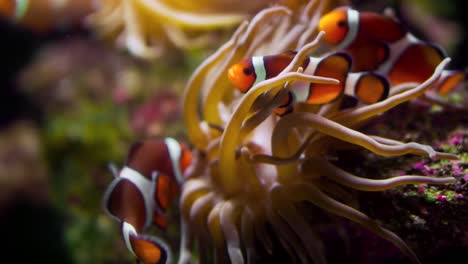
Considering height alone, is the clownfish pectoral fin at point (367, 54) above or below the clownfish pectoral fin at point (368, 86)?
above

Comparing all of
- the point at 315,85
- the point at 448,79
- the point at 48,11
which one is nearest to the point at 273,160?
the point at 315,85

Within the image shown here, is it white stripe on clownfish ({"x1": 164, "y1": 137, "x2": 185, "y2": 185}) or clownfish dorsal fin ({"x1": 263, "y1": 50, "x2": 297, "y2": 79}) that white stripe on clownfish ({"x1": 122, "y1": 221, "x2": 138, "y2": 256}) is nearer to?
white stripe on clownfish ({"x1": 164, "y1": 137, "x2": 185, "y2": 185})

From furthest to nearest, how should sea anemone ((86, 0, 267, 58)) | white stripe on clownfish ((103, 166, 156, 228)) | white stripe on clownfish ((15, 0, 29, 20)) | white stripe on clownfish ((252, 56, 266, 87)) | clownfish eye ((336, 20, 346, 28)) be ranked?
white stripe on clownfish ((15, 0, 29, 20))
sea anemone ((86, 0, 267, 58))
white stripe on clownfish ((103, 166, 156, 228))
clownfish eye ((336, 20, 346, 28))
white stripe on clownfish ((252, 56, 266, 87))

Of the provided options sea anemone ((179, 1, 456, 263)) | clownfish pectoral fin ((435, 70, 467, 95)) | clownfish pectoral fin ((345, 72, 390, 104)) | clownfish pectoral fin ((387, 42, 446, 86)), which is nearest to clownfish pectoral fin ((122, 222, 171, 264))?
sea anemone ((179, 1, 456, 263))

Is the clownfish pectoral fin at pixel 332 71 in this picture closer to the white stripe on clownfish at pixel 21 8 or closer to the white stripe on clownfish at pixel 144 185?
the white stripe on clownfish at pixel 144 185

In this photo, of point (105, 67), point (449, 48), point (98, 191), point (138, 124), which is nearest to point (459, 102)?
point (449, 48)

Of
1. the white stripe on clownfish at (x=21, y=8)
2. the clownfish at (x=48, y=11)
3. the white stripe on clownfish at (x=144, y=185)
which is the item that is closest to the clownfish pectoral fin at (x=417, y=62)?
the white stripe on clownfish at (x=144, y=185)

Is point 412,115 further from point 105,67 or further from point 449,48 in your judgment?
point 105,67
